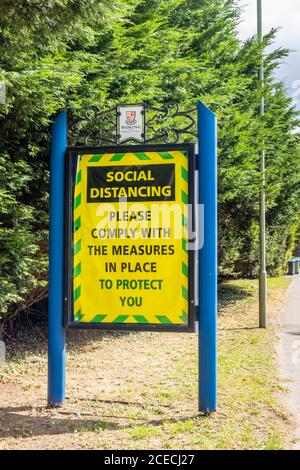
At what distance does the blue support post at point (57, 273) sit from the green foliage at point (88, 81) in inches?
28.5

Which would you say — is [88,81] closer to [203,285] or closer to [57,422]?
[203,285]

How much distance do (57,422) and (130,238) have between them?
1907 mm

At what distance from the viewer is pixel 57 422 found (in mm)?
5520

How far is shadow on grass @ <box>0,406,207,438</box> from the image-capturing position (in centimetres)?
523

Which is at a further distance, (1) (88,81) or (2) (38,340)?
(2) (38,340)

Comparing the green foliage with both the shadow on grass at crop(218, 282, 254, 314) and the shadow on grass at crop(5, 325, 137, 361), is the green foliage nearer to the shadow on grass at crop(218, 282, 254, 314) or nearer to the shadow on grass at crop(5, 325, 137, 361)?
the shadow on grass at crop(5, 325, 137, 361)

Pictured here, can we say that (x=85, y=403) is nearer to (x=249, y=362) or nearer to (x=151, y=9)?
(x=249, y=362)

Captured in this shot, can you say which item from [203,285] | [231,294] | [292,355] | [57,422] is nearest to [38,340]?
[292,355]

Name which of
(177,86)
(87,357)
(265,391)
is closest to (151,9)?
(177,86)

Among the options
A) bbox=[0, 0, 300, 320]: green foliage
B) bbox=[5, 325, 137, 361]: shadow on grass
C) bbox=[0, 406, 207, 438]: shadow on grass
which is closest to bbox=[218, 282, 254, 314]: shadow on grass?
bbox=[0, 0, 300, 320]: green foliage

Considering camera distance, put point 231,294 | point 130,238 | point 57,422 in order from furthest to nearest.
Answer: point 231,294 → point 130,238 → point 57,422

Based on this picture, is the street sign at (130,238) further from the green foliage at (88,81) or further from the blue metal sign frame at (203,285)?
the green foliage at (88,81)

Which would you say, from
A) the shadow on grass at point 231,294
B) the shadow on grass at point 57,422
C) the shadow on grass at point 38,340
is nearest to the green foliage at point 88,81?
the shadow on grass at point 38,340

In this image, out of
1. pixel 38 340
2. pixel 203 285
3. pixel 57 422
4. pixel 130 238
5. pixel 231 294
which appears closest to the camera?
pixel 57 422
